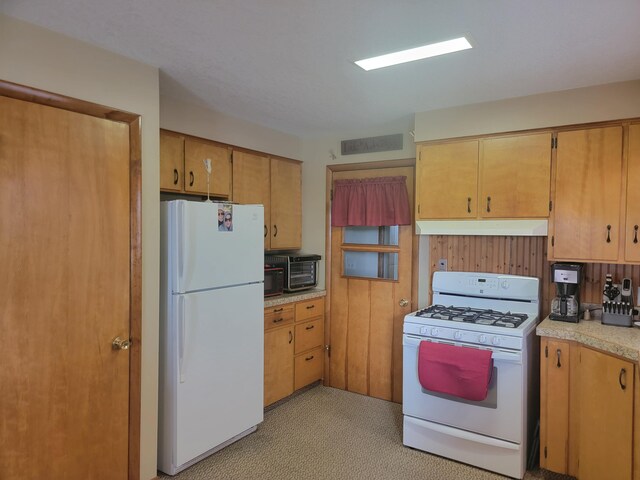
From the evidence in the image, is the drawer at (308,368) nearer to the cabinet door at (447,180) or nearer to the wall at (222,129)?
the cabinet door at (447,180)

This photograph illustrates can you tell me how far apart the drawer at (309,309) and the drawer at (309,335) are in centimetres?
6

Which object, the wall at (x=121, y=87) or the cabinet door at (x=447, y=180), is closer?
the wall at (x=121, y=87)

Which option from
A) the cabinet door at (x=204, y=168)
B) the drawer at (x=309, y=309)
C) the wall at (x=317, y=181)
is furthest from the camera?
the wall at (x=317, y=181)

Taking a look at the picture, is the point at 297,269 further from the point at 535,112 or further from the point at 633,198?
the point at 633,198

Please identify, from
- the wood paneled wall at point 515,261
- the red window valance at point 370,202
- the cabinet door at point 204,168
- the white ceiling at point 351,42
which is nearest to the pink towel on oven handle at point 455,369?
the wood paneled wall at point 515,261

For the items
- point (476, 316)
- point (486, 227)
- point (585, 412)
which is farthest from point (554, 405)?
point (486, 227)

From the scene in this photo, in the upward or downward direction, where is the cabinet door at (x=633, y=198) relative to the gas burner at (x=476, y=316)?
upward

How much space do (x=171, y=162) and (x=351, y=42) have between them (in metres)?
1.60

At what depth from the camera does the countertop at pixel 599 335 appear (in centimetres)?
224

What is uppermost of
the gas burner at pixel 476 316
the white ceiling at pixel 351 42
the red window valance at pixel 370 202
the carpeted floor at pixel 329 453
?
the white ceiling at pixel 351 42

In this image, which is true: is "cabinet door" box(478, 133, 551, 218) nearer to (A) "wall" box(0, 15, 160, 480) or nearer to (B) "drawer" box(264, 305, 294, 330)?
(B) "drawer" box(264, 305, 294, 330)

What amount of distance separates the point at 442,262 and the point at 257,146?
6.19 ft

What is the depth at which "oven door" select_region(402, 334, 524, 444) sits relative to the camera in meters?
2.61

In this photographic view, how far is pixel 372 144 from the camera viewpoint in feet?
12.7
